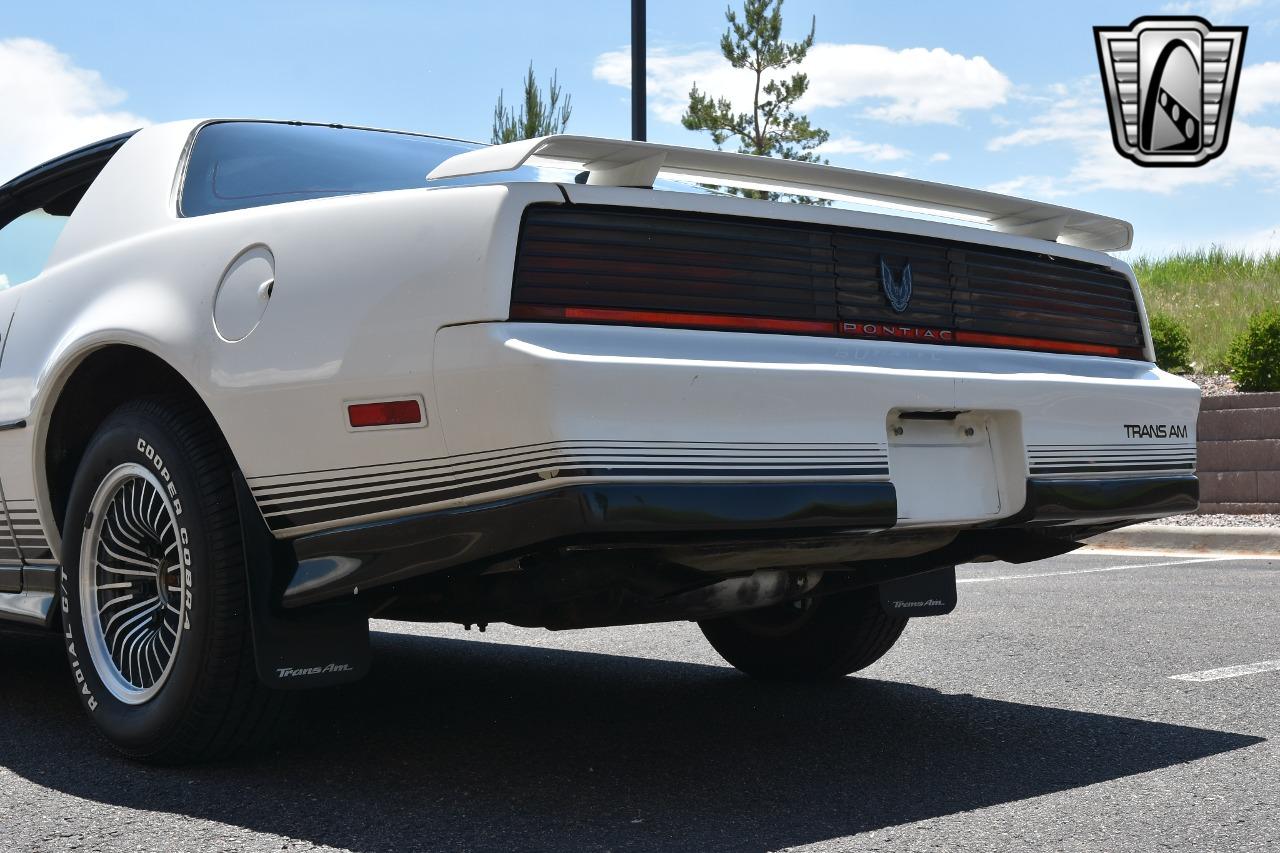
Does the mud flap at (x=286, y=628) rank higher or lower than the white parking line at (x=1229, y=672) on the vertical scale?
higher

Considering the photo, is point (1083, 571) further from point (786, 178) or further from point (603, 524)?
point (603, 524)

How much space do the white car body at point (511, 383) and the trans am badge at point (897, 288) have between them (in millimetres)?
94

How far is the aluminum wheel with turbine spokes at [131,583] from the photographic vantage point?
3398mm

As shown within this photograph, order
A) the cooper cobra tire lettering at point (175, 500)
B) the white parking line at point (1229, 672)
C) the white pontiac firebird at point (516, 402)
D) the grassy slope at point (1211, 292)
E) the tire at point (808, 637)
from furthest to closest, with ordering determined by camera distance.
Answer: the grassy slope at point (1211, 292), the white parking line at point (1229, 672), the tire at point (808, 637), the cooper cobra tire lettering at point (175, 500), the white pontiac firebird at point (516, 402)

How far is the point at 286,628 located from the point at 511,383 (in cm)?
86

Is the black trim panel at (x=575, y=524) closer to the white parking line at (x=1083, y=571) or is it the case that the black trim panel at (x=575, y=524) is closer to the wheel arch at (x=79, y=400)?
the wheel arch at (x=79, y=400)

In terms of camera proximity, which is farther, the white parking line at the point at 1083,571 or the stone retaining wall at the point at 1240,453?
the stone retaining wall at the point at 1240,453

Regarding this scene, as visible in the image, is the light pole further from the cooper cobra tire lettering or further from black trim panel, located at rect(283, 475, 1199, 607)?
black trim panel, located at rect(283, 475, 1199, 607)

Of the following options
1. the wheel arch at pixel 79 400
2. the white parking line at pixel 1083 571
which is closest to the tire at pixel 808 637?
the wheel arch at pixel 79 400

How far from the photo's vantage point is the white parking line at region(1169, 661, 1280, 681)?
4.54 m

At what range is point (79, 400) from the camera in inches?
148

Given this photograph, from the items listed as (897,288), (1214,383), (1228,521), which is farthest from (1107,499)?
(1214,383)

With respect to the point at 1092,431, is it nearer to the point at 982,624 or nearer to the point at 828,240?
the point at 828,240

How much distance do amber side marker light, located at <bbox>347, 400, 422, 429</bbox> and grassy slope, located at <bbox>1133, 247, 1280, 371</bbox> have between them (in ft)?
53.5
